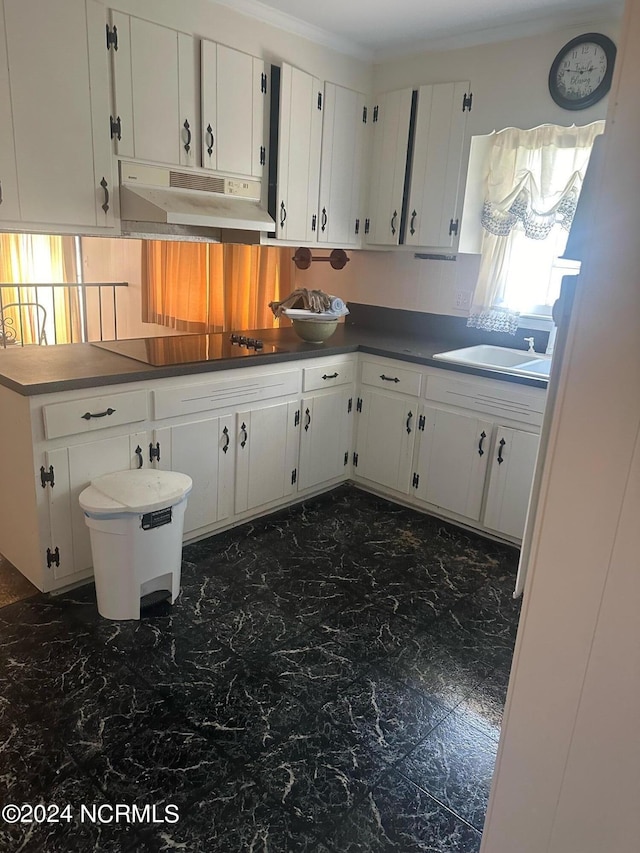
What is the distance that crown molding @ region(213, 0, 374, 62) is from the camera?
9.84ft

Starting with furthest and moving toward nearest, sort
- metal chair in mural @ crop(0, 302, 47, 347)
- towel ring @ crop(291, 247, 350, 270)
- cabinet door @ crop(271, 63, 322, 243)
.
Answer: metal chair in mural @ crop(0, 302, 47, 347), towel ring @ crop(291, 247, 350, 270), cabinet door @ crop(271, 63, 322, 243)

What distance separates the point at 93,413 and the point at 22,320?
9.53ft

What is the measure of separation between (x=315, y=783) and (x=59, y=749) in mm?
750

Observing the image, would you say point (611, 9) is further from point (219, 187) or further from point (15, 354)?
point (15, 354)

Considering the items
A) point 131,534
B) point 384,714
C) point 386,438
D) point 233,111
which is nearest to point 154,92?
point 233,111

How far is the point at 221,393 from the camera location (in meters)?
2.86

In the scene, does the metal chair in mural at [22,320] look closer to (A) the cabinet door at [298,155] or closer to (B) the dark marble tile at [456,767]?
(A) the cabinet door at [298,155]

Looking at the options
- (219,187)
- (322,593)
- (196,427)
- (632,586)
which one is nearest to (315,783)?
(322,593)

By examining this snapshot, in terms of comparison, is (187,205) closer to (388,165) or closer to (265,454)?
(265,454)

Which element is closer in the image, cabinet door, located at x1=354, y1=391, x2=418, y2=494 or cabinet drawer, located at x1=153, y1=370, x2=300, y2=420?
cabinet drawer, located at x1=153, y1=370, x2=300, y2=420

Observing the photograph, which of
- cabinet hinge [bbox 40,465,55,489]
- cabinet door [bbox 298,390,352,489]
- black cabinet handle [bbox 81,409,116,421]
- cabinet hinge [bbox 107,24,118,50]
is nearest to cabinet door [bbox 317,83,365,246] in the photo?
cabinet door [bbox 298,390,352,489]

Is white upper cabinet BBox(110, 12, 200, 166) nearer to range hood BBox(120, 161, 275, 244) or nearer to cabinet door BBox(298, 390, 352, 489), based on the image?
range hood BBox(120, 161, 275, 244)

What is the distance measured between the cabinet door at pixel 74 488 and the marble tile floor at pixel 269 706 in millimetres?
160

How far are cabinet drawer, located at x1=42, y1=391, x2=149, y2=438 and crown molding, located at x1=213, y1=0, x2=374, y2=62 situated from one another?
202cm
